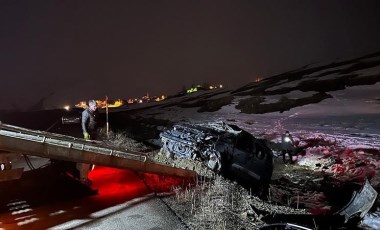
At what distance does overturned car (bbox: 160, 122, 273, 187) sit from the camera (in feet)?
35.6

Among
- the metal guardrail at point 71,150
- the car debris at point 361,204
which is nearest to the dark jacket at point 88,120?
the metal guardrail at point 71,150

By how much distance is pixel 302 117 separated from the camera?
2497cm

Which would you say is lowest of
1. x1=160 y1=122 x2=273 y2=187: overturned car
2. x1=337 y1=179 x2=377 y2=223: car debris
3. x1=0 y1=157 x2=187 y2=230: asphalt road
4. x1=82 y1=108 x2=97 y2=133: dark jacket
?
x1=337 y1=179 x2=377 y2=223: car debris

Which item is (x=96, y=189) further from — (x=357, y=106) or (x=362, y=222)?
(x=357, y=106)

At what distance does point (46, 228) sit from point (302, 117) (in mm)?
22187

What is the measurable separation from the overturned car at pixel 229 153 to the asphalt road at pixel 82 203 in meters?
1.94

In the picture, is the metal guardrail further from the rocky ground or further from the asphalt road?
the rocky ground

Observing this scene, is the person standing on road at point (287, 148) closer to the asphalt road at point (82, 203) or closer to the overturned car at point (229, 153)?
the overturned car at point (229, 153)

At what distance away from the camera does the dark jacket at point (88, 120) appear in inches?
390

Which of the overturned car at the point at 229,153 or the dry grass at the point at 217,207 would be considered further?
the overturned car at the point at 229,153

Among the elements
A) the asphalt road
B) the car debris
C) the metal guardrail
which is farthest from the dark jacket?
the car debris

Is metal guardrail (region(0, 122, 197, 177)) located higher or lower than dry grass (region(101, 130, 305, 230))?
higher

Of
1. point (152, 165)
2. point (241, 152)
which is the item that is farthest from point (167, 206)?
point (241, 152)

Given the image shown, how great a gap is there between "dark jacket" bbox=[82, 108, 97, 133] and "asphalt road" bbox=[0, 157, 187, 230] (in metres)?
1.54
